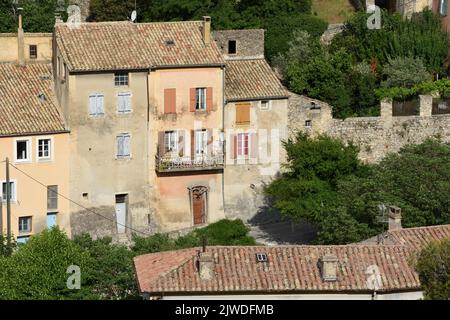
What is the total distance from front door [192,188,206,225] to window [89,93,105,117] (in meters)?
5.32

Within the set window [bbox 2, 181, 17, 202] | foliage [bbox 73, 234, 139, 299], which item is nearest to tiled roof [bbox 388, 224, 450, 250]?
foliage [bbox 73, 234, 139, 299]

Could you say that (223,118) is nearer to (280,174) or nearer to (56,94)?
(280,174)

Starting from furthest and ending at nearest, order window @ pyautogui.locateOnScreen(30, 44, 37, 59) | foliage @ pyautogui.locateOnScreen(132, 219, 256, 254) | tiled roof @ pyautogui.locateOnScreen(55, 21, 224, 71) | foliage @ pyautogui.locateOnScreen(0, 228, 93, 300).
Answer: window @ pyautogui.locateOnScreen(30, 44, 37, 59)
tiled roof @ pyautogui.locateOnScreen(55, 21, 224, 71)
foliage @ pyautogui.locateOnScreen(132, 219, 256, 254)
foliage @ pyautogui.locateOnScreen(0, 228, 93, 300)

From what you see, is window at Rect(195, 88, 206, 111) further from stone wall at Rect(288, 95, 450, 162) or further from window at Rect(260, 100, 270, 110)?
stone wall at Rect(288, 95, 450, 162)

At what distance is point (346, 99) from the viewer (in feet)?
197

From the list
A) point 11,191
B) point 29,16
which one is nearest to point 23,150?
point 11,191

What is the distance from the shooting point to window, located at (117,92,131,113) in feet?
180

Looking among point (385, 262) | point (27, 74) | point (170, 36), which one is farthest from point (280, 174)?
point (385, 262)

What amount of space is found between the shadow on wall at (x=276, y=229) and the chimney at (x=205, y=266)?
58.2 ft

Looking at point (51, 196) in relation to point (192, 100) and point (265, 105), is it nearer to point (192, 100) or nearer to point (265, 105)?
point (192, 100)

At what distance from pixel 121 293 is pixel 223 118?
1423cm

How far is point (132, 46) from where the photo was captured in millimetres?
55031

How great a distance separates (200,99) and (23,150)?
24.9 feet

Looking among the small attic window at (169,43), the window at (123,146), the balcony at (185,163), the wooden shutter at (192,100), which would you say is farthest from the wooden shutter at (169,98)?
the balcony at (185,163)
